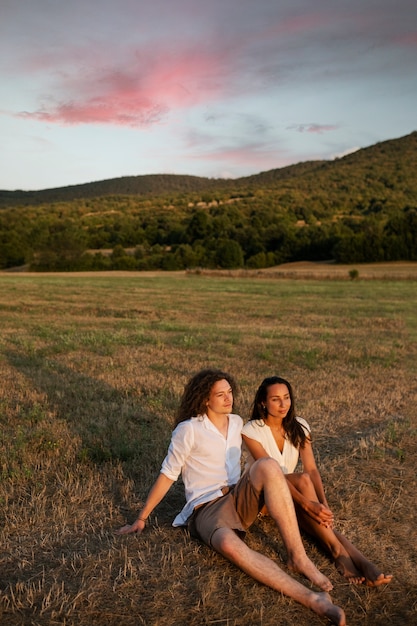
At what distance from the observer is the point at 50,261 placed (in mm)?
85062

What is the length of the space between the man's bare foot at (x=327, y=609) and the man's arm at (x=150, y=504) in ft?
5.05

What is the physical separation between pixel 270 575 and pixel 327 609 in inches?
18.8

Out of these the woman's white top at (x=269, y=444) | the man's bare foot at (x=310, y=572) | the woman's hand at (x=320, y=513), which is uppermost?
the woman's white top at (x=269, y=444)

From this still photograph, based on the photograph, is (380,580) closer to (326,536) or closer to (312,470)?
(326,536)

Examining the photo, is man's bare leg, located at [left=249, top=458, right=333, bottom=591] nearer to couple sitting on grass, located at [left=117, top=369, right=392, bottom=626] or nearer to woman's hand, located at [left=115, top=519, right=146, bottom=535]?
couple sitting on grass, located at [left=117, top=369, right=392, bottom=626]

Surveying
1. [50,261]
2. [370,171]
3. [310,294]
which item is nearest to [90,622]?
[310,294]

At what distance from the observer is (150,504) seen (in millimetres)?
5180

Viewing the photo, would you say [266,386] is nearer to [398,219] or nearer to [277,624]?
[277,624]

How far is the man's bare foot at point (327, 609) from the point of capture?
410cm

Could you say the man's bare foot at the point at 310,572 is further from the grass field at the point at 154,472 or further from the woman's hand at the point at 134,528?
the woman's hand at the point at 134,528

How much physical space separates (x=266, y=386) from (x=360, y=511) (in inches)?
64.7

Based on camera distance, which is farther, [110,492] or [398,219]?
[398,219]

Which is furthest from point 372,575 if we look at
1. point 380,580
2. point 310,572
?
point 310,572

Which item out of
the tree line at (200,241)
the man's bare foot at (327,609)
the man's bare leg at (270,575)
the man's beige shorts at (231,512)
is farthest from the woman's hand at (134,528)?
the tree line at (200,241)
